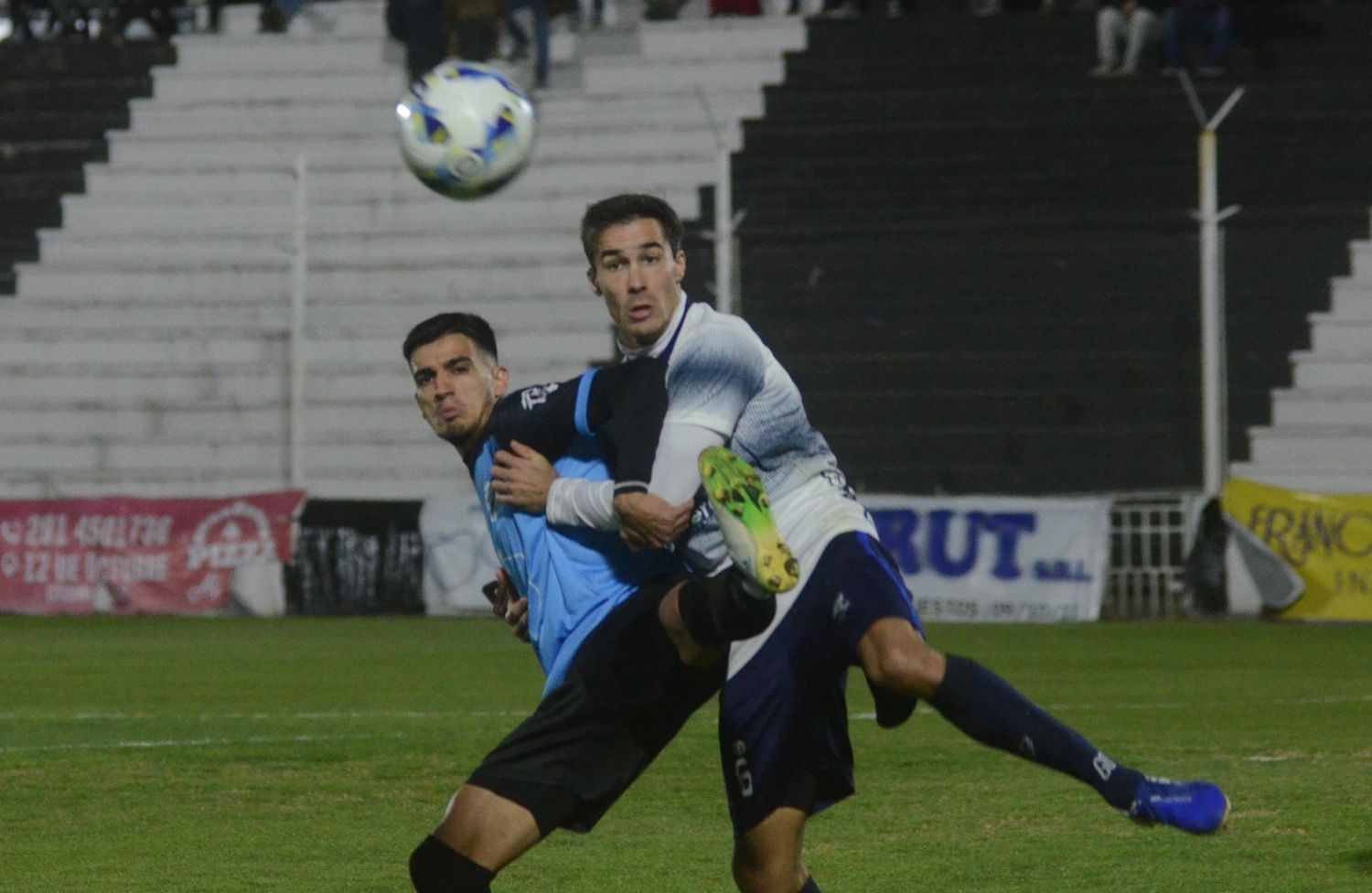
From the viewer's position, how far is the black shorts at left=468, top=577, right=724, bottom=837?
5.31 m

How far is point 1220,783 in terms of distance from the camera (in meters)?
9.09

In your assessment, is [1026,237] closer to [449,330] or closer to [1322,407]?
[1322,407]

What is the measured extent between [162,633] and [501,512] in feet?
44.8

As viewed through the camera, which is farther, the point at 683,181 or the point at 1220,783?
the point at 683,181

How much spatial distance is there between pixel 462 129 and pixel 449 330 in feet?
5.32

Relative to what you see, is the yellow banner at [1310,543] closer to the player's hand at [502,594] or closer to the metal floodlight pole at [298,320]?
the metal floodlight pole at [298,320]

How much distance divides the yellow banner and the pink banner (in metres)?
8.45

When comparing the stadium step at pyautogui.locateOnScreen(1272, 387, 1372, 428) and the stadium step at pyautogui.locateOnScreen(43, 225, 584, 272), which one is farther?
the stadium step at pyautogui.locateOnScreen(43, 225, 584, 272)

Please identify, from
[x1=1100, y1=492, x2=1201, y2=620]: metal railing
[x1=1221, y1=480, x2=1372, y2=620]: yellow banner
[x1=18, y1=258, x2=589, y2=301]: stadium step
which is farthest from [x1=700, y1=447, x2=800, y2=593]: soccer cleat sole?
[x1=18, y1=258, x2=589, y2=301]: stadium step

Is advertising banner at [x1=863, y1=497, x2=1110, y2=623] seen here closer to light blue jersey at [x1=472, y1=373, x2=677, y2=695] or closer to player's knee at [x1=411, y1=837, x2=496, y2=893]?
light blue jersey at [x1=472, y1=373, x2=677, y2=695]

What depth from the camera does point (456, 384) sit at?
18.4 feet

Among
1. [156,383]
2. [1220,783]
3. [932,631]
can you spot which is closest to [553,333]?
[156,383]

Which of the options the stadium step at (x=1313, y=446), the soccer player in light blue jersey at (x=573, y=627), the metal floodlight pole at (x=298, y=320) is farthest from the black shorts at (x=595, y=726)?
the metal floodlight pole at (x=298, y=320)

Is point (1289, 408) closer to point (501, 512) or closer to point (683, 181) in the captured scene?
point (683, 181)
